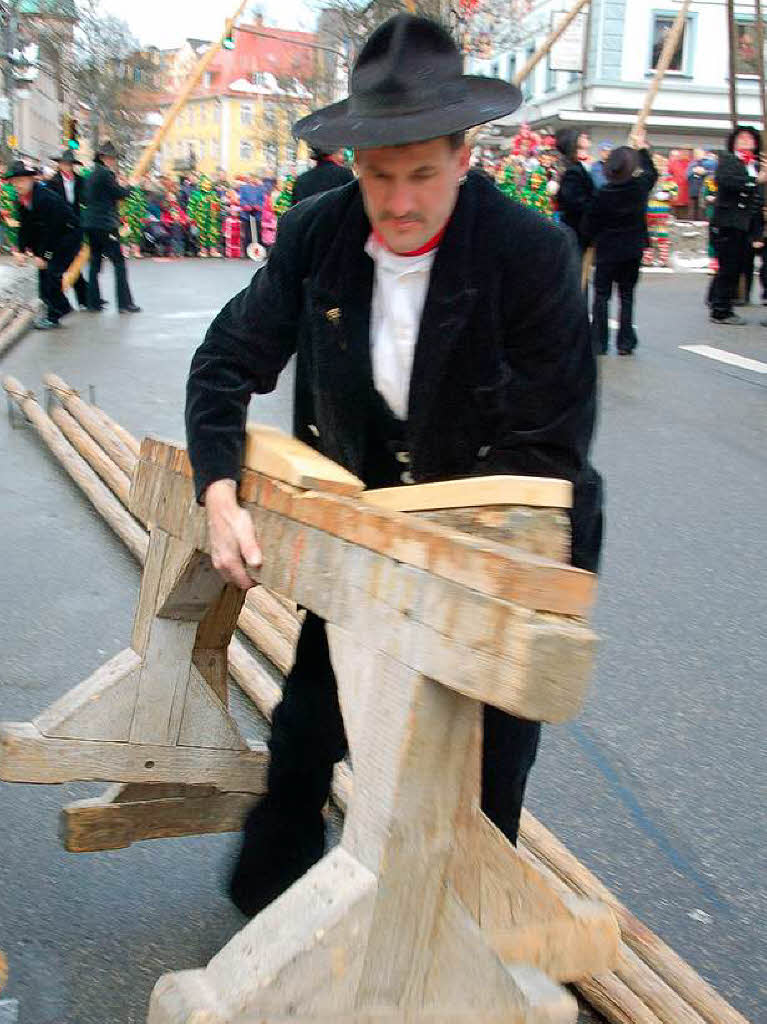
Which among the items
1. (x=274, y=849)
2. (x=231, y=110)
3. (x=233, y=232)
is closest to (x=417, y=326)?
(x=274, y=849)

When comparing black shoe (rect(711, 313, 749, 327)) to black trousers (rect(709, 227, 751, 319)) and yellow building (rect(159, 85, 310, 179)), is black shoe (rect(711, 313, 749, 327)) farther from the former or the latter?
yellow building (rect(159, 85, 310, 179))

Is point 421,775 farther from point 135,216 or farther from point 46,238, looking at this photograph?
point 135,216

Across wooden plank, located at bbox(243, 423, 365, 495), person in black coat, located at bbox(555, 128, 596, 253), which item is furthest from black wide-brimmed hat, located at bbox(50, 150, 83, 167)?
wooden plank, located at bbox(243, 423, 365, 495)

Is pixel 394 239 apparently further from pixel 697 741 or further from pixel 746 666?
pixel 746 666

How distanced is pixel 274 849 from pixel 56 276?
41.4 feet

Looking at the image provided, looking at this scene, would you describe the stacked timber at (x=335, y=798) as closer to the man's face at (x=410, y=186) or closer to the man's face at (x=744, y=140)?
the man's face at (x=410, y=186)

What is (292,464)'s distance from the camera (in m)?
2.26

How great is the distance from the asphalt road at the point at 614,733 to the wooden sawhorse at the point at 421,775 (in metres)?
0.93

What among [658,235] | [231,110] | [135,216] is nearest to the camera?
[658,235]

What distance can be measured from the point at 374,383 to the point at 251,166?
111 m

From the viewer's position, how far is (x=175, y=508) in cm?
271

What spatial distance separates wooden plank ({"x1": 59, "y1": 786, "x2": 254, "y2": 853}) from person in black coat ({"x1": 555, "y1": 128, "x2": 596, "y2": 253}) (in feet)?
32.2

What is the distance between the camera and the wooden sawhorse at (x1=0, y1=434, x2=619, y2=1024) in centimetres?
176

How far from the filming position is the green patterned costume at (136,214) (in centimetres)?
2716
